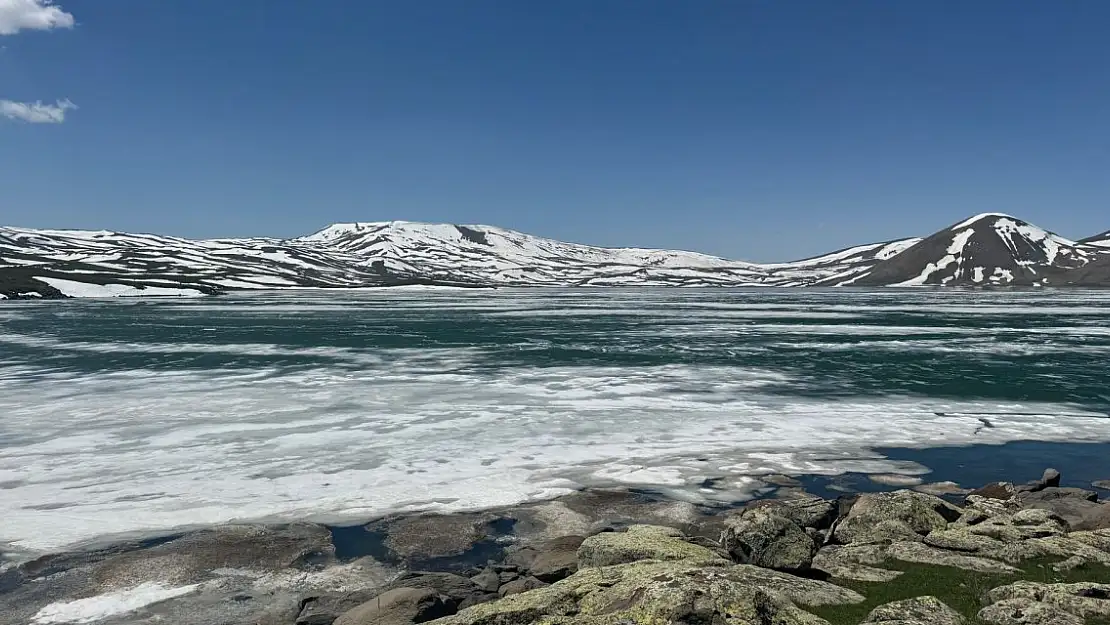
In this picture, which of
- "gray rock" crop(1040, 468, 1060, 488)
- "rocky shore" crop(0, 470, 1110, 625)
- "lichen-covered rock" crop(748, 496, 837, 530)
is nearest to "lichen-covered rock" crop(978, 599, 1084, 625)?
"rocky shore" crop(0, 470, 1110, 625)

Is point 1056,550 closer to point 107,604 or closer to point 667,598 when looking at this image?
point 667,598

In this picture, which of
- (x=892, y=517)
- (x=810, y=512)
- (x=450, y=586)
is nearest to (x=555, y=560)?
(x=450, y=586)

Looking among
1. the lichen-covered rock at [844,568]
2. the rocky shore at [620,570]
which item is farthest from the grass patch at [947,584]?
the lichen-covered rock at [844,568]

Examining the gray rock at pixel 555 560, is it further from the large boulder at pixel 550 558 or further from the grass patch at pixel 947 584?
the grass patch at pixel 947 584

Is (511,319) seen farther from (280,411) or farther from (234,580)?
(234,580)

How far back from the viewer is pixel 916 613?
7.04 m

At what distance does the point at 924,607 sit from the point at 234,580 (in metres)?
8.76

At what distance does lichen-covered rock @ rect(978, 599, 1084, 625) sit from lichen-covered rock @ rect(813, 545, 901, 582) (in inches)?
55.8

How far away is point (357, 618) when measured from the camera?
7.92 meters

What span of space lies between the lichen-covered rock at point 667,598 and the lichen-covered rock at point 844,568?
698 millimetres

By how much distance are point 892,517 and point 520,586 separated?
5713 millimetres

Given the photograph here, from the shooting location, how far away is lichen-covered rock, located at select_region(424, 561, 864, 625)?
6859 mm

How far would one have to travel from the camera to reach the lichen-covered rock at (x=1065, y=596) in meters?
7.03

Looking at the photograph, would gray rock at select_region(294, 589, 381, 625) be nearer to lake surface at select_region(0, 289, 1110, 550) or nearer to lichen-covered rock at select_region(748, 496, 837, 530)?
lake surface at select_region(0, 289, 1110, 550)
